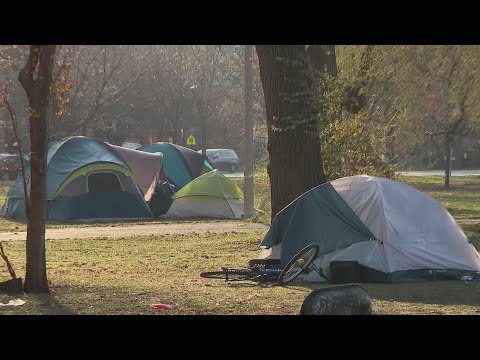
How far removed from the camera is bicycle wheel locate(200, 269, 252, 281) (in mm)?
12711

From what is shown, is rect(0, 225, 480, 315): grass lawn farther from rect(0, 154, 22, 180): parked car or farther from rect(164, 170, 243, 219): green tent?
rect(164, 170, 243, 219): green tent

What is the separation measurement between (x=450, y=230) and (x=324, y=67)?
5.15 metres

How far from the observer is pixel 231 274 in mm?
12898

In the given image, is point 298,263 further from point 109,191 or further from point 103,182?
point 103,182

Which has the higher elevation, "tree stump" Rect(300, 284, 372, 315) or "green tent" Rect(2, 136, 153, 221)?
"green tent" Rect(2, 136, 153, 221)

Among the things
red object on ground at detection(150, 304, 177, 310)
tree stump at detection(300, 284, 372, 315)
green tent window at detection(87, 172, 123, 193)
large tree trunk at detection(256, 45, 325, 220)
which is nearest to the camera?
tree stump at detection(300, 284, 372, 315)

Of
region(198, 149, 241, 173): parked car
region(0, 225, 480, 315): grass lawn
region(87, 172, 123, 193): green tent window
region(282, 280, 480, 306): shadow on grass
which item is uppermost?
region(198, 149, 241, 173): parked car

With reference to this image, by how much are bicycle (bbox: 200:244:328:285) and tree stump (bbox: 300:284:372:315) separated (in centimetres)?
430

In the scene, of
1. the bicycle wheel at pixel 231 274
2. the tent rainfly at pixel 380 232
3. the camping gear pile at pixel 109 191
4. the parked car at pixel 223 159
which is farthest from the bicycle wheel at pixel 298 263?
the parked car at pixel 223 159

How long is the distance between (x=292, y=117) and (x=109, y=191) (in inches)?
409

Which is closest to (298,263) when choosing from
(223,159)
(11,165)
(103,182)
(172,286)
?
(172,286)

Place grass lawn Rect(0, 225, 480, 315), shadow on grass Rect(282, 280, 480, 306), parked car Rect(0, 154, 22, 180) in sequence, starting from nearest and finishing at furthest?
grass lawn Rect(0, 225, 480, 315)
shadow on grass Rect(282, 280, 480, 306)
parked car Rect(0, 154, 22, 180)

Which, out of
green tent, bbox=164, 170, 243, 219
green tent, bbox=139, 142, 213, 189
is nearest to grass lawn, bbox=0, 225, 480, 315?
green tent, bbox=164, 170, 243, 219
